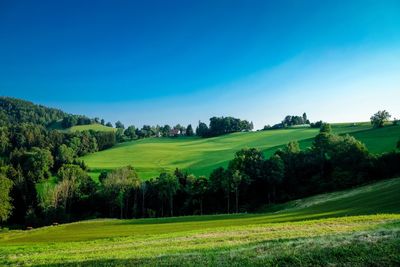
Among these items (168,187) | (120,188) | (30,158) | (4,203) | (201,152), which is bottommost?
(4,203)

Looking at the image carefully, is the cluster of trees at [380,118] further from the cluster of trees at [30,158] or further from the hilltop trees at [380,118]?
the cluster of trees at [30,158]

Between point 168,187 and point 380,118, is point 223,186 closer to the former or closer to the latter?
point 168,187

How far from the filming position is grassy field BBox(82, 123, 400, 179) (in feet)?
431

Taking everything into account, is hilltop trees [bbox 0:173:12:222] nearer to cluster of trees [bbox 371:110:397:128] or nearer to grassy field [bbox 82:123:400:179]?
grassy field [bbox 82:123:400:179]

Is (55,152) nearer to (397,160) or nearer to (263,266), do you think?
(397,160)

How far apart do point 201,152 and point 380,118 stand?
8171cm

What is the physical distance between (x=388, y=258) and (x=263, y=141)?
171063mm

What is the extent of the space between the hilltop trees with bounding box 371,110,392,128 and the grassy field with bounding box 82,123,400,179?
410 centimetres

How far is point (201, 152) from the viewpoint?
172 metres

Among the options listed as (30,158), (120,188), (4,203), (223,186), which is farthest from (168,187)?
(30,158)

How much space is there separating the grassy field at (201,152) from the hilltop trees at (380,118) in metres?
4.10

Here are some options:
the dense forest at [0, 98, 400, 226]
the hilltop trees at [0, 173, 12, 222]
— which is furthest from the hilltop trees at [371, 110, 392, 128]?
the hilltop trees at [0, 173, 12, 222]

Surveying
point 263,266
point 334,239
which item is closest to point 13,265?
point 263,266

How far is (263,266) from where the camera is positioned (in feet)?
54.3
